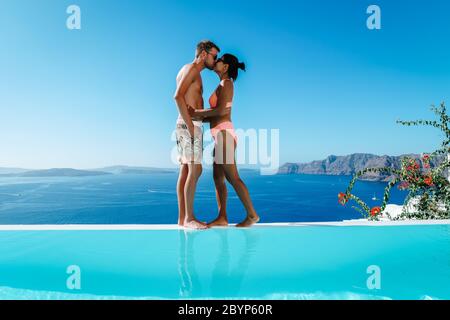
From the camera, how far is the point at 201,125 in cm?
437

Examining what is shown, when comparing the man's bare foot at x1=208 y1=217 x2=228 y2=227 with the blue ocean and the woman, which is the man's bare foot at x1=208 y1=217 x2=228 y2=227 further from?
the blue ocean

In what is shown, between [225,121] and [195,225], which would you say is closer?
[195,225]

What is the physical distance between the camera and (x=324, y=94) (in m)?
71.6

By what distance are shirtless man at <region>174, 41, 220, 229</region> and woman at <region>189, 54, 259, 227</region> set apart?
0.12 meters

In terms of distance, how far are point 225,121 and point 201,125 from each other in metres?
0.27

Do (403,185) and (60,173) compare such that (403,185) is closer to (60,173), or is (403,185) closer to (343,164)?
(343,164)

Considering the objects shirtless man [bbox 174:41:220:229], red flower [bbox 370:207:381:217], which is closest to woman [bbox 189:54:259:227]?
shirtless man [bbox 174:41:220:229]

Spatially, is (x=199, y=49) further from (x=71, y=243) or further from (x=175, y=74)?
(x=71, y=243)

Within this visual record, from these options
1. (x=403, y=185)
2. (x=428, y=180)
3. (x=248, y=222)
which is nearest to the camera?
(x=248, y=222)

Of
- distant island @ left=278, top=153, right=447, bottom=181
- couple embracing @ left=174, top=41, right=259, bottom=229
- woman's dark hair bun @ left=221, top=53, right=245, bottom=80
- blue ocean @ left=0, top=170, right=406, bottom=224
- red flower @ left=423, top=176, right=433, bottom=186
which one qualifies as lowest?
blue ocean @ left=0, top=170, right=406, bottom=224

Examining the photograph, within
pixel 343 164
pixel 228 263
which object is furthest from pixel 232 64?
pixel 343 164

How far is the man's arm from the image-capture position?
4.20 m
